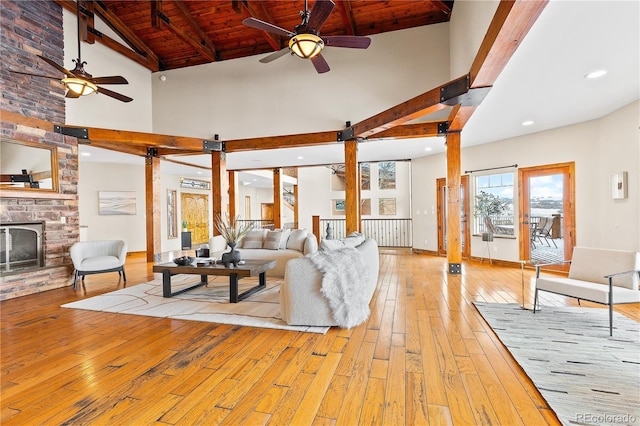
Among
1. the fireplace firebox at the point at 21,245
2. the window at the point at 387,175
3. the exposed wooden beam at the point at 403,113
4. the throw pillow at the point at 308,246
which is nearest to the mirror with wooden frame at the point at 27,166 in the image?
the fireplace firebox at the point at 21,245

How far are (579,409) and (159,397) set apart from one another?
8.37ft

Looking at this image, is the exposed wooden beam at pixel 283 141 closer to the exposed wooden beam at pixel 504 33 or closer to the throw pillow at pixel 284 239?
the throw pillow at pixel 284 239

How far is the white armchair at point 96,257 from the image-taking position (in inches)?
193

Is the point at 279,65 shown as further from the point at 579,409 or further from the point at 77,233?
the point at 579,409

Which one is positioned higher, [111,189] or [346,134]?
[346,134]

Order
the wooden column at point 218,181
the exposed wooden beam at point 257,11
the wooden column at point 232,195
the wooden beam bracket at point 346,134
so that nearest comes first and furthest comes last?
the exposed wooden beam at point 257,11
the wooden beam bracket at point 346,134
the wooden column at point 218,181
the wooden column at point 232,195

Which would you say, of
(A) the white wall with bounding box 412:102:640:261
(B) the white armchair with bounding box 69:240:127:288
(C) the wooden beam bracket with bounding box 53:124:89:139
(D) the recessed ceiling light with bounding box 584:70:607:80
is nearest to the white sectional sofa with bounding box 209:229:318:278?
(B) the white armchair with bounding box 69:240:127:288

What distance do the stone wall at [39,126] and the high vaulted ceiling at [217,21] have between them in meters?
0.71

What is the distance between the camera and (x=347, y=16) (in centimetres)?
567

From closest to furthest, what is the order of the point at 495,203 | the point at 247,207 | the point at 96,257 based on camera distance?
the point at 96,257, the point at 495,203, the point at 247,207

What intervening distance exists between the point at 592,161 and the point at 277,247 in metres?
5.74

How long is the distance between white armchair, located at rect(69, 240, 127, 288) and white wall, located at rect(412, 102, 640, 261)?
7367 mm

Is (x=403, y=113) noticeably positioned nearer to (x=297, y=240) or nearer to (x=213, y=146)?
(x=297, y=240)

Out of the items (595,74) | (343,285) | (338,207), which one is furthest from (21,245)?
(338,207)
